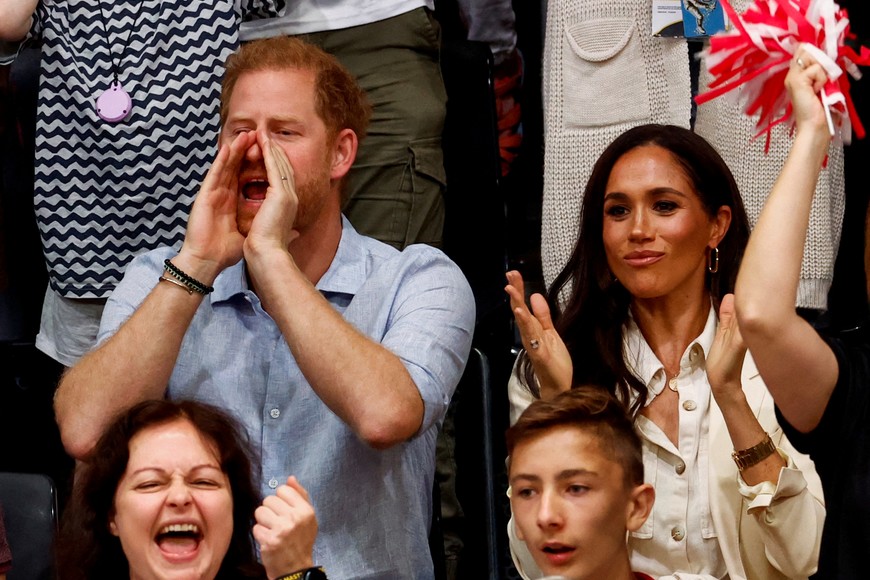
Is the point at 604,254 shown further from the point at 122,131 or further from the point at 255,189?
the point at 122,131

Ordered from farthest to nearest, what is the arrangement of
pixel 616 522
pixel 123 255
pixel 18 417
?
pixel 18 417 → pixel 123 255 → pixel 616 522

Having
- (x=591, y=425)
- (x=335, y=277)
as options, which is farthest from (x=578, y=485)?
(x=335, y=277)

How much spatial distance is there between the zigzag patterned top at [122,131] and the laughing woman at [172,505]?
840 mm

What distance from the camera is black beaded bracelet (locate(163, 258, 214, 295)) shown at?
2.68 m

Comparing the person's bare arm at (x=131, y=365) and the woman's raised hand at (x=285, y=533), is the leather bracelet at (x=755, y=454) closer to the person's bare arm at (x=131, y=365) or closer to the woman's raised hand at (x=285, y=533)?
the woman's raised hand at (x=285, y=533)

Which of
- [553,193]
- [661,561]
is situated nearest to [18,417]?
[553,193]

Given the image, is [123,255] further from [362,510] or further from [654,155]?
[654,155]

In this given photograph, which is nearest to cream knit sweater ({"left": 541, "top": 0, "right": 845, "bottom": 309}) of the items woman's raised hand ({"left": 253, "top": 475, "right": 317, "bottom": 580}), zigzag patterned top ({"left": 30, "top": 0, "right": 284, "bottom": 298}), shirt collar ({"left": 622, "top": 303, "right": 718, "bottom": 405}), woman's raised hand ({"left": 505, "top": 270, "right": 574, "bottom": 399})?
shirt collar ({"left": 622, "top": 303, "right": 718, "bottom": 405})

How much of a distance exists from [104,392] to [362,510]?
1.69 ft

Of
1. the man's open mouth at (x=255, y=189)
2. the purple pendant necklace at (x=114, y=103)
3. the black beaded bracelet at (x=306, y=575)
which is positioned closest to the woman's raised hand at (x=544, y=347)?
the man's open mouth at (x=255, y=189)

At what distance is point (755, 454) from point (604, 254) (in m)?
0.68

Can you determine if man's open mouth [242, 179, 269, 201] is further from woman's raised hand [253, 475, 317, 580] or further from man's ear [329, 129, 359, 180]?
woman's raised hand [253, 475, 317, 580]

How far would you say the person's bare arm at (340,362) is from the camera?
2543mm

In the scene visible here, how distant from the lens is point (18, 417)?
3.58 metres
